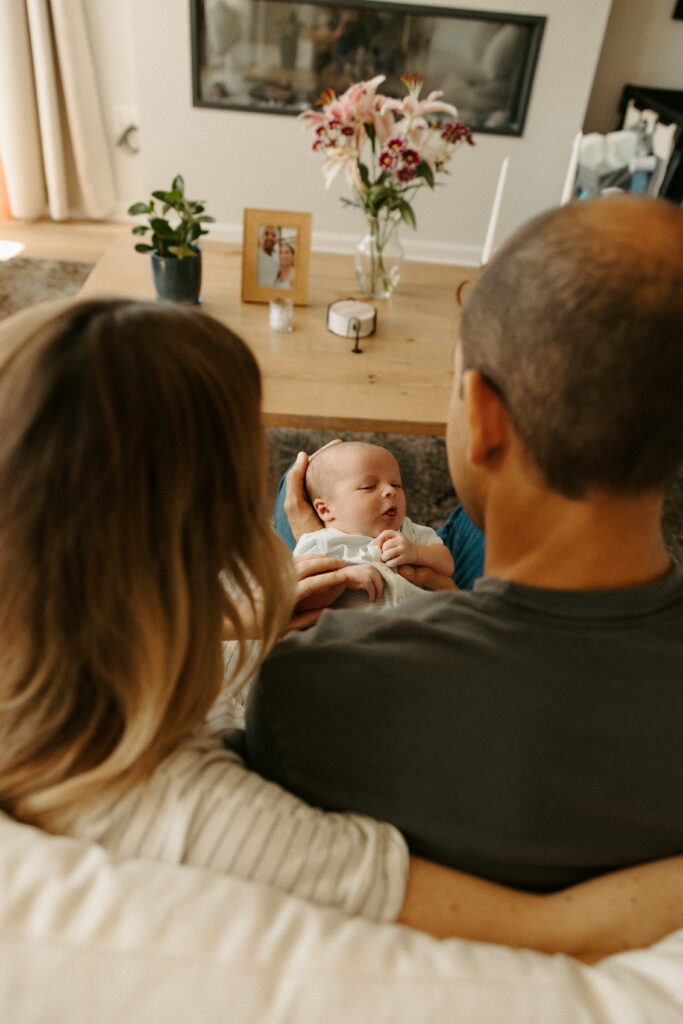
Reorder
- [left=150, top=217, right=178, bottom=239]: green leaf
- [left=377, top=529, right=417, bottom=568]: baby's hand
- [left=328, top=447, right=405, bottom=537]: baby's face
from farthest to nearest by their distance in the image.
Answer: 1. [left=150, top=217, right=178, bottom=239]: green leaf
2. [left=328, top=447, right=405, bottom=537]: baby's face
3. [left=377, top=529, right=417, bottom=568]: baby's hand

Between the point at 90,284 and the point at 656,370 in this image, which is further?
the point at 90,284

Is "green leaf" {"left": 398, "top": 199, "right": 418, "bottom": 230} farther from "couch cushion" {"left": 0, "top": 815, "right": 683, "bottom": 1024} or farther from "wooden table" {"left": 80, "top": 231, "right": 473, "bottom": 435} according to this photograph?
"couch cushion" {"left": 0, "top": 815, "right": 683, "bottom": 1024}

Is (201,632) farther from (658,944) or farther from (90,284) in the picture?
(90,284)

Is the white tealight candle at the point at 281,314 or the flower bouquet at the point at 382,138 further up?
the flower bouquet at the point at 382,138

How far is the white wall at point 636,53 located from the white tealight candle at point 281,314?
2809 millimetres

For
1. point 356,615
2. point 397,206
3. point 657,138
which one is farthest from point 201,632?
point 657,138

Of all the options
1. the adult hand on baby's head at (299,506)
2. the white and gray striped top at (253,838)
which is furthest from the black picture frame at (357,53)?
the white and gray striped top at (253,838)

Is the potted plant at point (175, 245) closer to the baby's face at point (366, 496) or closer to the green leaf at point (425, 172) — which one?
the green leaf at point (425, 172)

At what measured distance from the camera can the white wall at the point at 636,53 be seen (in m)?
3.63

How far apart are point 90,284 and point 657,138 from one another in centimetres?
264

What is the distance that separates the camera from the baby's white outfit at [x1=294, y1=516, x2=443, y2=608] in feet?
4.21

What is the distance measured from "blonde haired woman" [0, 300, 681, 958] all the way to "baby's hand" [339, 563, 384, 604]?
1.83 ft

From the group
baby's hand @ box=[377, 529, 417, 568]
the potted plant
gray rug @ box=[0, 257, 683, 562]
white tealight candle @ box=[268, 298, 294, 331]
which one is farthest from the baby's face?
the potted plant

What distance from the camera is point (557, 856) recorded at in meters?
0.64
